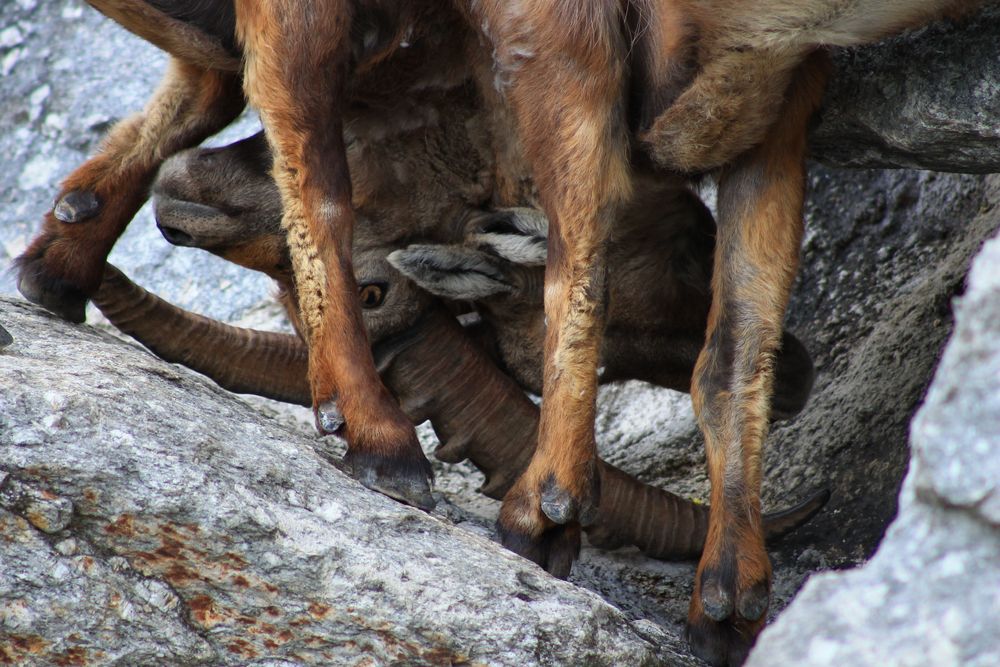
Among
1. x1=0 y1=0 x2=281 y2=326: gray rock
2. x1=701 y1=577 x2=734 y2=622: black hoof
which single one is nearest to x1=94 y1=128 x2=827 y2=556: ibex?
x1=701 y1=577 x2=734 y2=622: black hoof

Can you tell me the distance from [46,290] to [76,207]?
313mm

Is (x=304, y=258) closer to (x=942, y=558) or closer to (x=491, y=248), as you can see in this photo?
(x=491, y=248)

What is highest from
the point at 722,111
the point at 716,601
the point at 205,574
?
the point at 722,111

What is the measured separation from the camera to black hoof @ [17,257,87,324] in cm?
415

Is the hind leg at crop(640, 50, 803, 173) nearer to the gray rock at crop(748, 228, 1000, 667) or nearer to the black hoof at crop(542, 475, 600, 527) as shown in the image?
the black hoof at crop(542, 475, 600, 527)

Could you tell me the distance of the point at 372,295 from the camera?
14.2 feet

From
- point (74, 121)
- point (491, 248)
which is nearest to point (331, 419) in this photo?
point (491, 248)

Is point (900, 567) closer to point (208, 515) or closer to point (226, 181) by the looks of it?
point (208, 515)

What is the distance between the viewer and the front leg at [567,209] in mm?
3445

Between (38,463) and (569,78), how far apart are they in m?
1.81

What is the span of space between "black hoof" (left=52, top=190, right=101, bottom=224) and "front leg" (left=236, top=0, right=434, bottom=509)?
82 centimetres

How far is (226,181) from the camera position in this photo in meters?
4.35

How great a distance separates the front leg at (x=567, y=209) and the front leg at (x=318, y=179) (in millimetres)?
418

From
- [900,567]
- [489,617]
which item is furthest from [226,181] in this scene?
[900,567]
